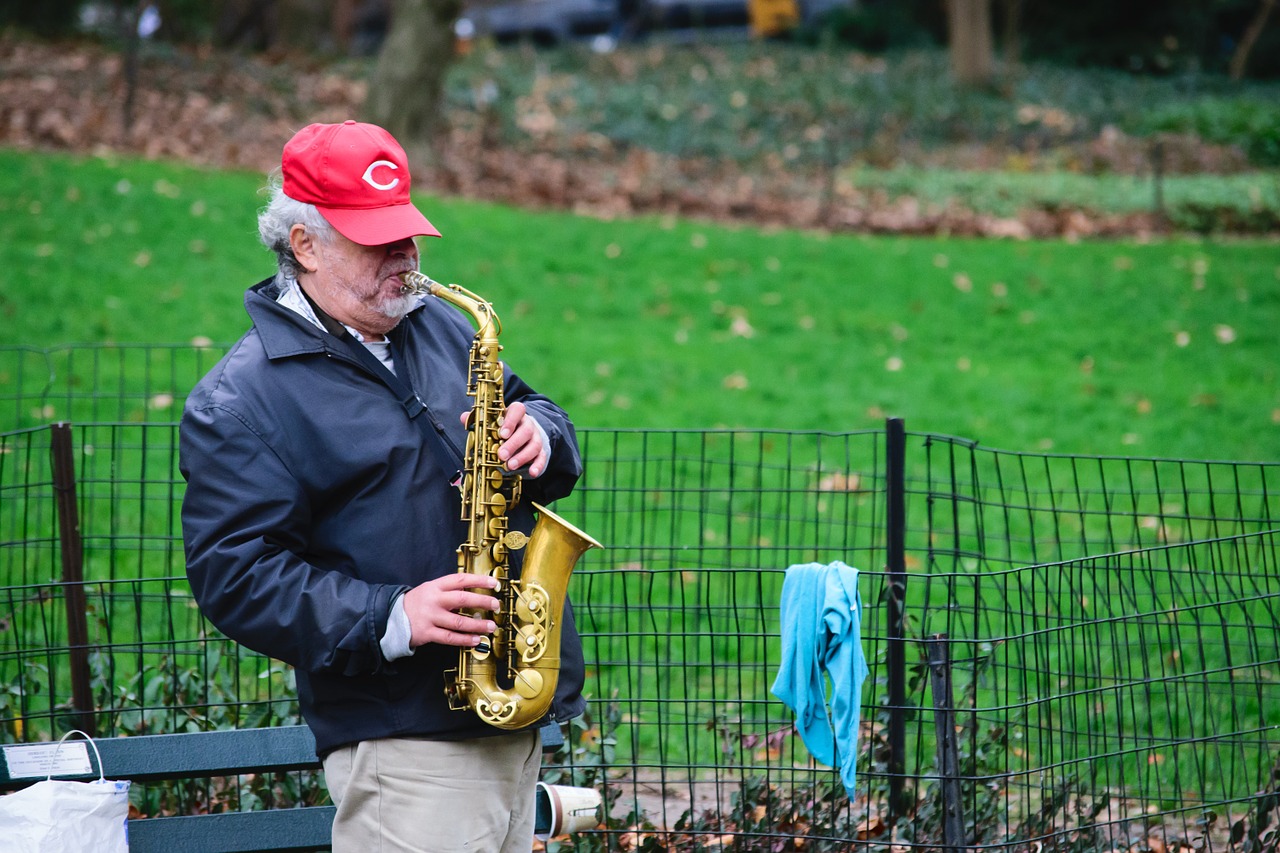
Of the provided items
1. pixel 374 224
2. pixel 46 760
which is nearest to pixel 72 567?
pixel 46 760

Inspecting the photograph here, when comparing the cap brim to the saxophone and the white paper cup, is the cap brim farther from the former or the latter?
the white paper cup

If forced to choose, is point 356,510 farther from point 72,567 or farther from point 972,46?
point 972,46

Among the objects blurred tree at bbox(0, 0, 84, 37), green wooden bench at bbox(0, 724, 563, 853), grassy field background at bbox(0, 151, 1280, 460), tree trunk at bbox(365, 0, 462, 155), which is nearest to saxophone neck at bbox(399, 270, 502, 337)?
green wooden bench at bbox(0, 724, 563, 853)

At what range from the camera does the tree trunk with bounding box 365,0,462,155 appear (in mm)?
13633

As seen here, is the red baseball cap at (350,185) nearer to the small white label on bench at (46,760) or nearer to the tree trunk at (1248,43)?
the small white label on bench at (46,760)

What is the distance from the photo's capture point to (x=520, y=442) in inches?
107

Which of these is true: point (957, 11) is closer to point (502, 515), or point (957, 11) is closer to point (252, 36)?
point (252, 36)

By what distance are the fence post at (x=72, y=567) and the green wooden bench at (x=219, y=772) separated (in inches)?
20.2

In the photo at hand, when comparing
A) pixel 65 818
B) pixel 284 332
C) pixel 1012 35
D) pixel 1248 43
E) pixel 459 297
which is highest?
pixel 1012 35

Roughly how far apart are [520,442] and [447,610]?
1.28ft

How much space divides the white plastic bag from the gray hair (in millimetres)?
1248

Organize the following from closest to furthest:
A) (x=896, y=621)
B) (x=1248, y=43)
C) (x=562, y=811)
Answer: (x=562, y=811)
(x=896, y=621)
(x=1248, y=43)

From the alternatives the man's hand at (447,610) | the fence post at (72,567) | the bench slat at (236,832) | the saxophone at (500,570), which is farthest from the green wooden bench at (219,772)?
the man's hand at (447,610)

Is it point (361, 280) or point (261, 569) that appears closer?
point (261, 569)
